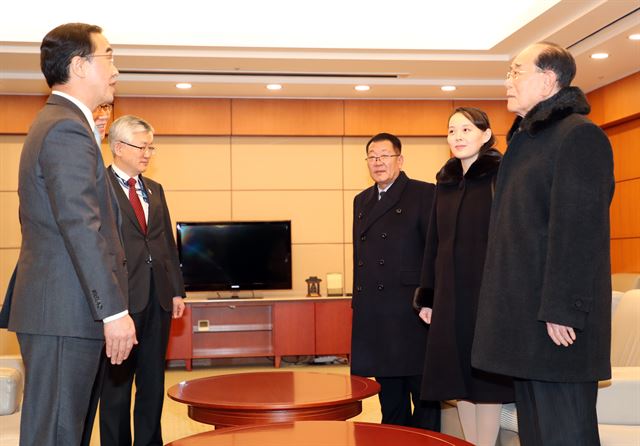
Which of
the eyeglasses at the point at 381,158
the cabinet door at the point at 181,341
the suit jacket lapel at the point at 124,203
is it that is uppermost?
the eyeglasses at the point at 381,158

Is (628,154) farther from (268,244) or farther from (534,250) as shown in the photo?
(534,250)

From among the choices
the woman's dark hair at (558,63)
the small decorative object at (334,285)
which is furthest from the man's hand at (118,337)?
the small decorative object at (334,285)

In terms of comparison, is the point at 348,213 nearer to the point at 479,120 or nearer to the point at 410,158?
the point at 410,158

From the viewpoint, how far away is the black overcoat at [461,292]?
10.6ft

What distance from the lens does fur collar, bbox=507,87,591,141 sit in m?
2.49

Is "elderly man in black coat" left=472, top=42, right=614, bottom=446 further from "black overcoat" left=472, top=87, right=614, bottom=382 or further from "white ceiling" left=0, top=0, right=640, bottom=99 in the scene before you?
"white ceiling" left=0, top=0, right=640, bottom=99

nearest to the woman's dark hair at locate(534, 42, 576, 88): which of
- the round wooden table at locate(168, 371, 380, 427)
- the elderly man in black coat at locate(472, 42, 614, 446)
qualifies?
the elderly man in black coat at locate(472, 42, 614, 446)

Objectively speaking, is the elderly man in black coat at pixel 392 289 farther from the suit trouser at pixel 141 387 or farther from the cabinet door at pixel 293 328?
the cabinet door at pixel 293 328

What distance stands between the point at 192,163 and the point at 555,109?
686 cm

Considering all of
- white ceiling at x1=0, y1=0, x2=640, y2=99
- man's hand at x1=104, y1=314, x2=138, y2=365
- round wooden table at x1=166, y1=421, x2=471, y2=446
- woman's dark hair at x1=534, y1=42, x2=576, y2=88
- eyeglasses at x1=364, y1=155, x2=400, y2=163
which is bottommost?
round wooden table at x1=166, y1=421, x2=471, y2=446

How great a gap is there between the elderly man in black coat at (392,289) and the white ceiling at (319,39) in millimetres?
2990

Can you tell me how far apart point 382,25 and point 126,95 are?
308 cm

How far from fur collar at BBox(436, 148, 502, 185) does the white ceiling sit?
3.48 m

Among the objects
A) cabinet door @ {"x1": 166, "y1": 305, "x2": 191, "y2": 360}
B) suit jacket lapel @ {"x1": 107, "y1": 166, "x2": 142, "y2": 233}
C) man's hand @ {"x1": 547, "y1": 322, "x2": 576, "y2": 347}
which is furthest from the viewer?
cabinet door @ {"x1": 166, "y1": 305, "x2": 191, "y2": 360}
